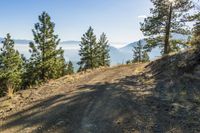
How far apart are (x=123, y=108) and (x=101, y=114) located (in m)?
0.87

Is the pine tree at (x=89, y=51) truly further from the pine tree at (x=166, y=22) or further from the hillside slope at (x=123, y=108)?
the hillside slope at (x=123, y=108)

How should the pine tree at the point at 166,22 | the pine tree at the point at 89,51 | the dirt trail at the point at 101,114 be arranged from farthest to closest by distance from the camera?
the pine tree at the point at 89,51
the pine tree at the point at 166,22
the dirt trail at the point at 101,114

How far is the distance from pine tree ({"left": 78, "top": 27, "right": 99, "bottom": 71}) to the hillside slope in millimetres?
42792

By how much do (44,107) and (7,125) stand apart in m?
1.86

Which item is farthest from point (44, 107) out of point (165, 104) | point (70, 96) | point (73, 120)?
point (165, 104)

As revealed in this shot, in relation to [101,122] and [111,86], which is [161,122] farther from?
[111,86]

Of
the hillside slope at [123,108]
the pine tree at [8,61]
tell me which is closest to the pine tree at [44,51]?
the pine tree at [8,61]

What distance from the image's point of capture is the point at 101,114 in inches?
396

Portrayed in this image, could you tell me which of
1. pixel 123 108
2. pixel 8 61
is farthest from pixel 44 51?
pixel 123 108

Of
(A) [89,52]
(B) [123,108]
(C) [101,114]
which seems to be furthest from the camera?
(A) [89,52]

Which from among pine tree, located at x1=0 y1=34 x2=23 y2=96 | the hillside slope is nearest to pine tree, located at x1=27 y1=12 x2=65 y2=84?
pine tree, located at x1=0 y1=34 x2=23 y2=96

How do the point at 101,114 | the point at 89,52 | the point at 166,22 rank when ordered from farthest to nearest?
1. the point at 89,52
2. the point at 166,22
3. the point at 101,114

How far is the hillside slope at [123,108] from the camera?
893 cm

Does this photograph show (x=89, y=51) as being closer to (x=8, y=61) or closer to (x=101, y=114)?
(x=8, y=61)
